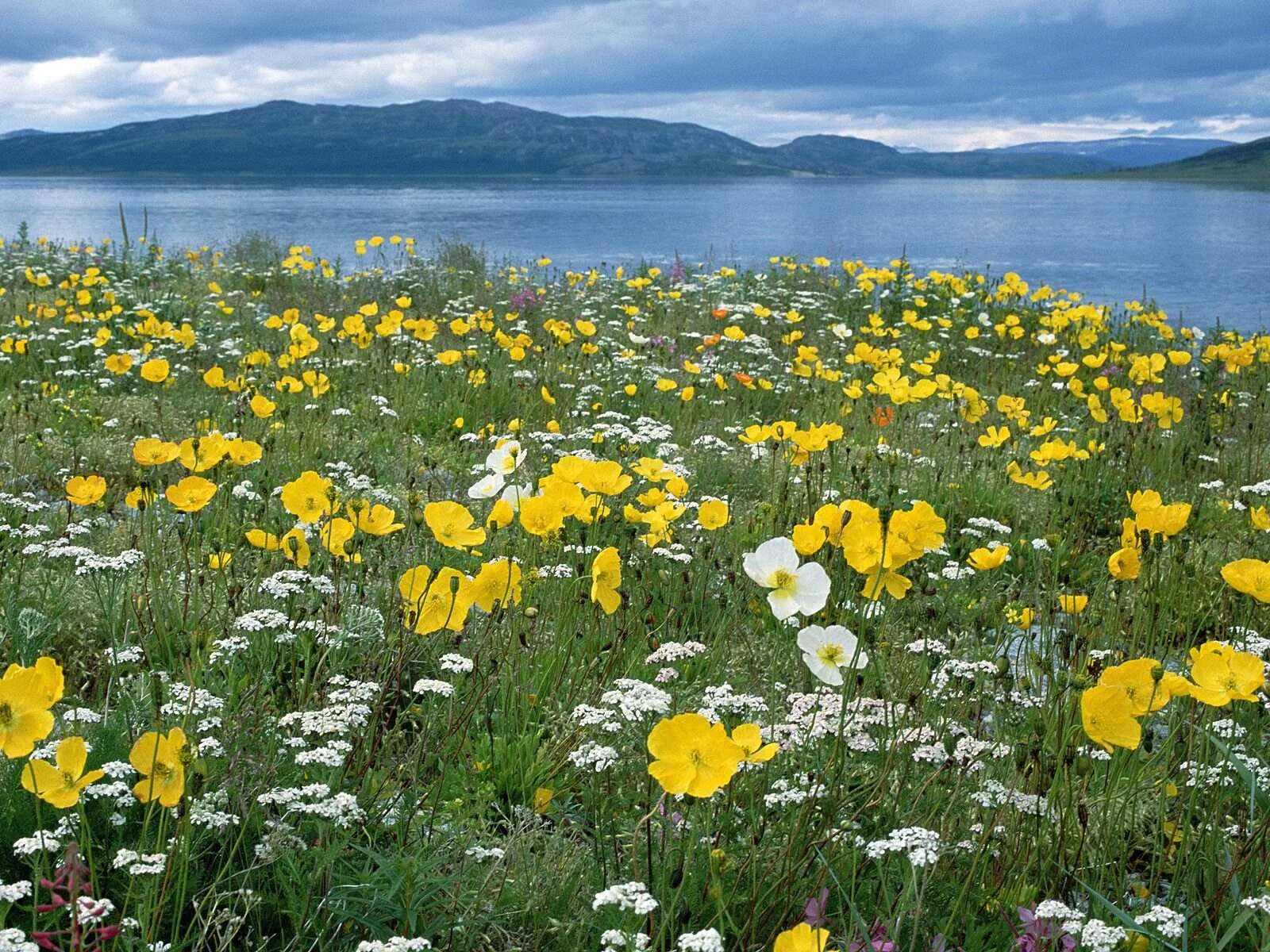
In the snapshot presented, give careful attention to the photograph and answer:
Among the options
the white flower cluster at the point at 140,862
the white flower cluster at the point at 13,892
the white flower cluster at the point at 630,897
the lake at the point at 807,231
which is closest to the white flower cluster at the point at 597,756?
the white flower cluster at the point at 630,897

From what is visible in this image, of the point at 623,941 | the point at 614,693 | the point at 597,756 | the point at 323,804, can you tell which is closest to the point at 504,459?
the point at 614,693

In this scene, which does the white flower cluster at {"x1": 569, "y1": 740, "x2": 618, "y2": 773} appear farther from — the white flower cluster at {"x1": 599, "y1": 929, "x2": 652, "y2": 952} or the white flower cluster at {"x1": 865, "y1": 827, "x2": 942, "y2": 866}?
the white flower cluster at {"x1": 865, "y1": 827, "x2": 942, "y2": 866}

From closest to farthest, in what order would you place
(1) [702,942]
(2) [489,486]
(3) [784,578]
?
1. (1) [702,942]
2. (3) [784,578]
3. (2) [489,486]

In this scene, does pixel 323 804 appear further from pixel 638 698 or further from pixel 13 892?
pixel 638 698

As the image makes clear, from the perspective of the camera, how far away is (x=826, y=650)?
2104 millimetres

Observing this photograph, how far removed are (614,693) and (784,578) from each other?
1.41 ft

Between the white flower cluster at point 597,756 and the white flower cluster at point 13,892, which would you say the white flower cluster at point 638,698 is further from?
the white flower cluster at point 13,892

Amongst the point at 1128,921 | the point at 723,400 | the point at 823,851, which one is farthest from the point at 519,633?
the point at 723,400

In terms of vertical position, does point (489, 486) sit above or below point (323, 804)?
above

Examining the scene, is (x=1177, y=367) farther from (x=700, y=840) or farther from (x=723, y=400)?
(x=700, y=840)

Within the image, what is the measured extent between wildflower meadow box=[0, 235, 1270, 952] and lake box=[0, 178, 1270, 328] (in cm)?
736

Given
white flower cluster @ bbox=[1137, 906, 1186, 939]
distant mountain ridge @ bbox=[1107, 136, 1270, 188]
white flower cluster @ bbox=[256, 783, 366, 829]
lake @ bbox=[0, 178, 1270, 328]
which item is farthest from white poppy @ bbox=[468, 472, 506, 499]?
distant mountain ridge @ bbox=[1107, 136, 1270, 188]

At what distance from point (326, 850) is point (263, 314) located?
8275 mm

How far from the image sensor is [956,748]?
2248mm
